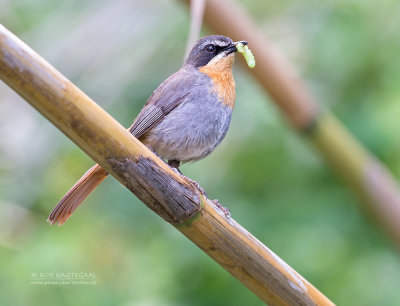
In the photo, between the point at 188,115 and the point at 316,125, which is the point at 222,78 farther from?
the point at 316,125

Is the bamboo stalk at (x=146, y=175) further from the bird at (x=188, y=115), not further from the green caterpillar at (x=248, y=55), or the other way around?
the bird at (x=188, y=115)

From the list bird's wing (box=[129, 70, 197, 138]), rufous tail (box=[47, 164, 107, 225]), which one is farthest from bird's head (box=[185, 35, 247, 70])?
rufous tail (box=[47, 164, 107, 225])

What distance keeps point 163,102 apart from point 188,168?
4.19ft

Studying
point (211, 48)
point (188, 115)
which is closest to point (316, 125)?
point (211, 48)

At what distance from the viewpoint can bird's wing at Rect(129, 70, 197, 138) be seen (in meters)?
3.51

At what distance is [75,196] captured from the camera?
2969mm

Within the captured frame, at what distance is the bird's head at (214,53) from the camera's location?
12.4 ft

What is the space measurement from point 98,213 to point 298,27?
2.22 m

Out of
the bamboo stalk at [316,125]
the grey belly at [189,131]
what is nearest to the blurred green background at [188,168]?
the bamboo stalk at [316,125]

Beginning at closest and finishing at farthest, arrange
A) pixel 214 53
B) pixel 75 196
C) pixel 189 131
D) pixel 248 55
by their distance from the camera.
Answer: pixel 75 196 → pixel 248 55 → pixel 189 131 → pixel 214 53

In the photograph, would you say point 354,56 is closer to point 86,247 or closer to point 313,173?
point 313,173

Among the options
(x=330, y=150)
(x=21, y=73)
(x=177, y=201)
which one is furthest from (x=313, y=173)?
(x=21, y=73)

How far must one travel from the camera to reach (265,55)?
3.86 metres

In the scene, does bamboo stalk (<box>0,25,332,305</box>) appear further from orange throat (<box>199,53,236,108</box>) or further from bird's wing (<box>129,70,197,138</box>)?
orange throat (<box>199,53,236,108</box>)
